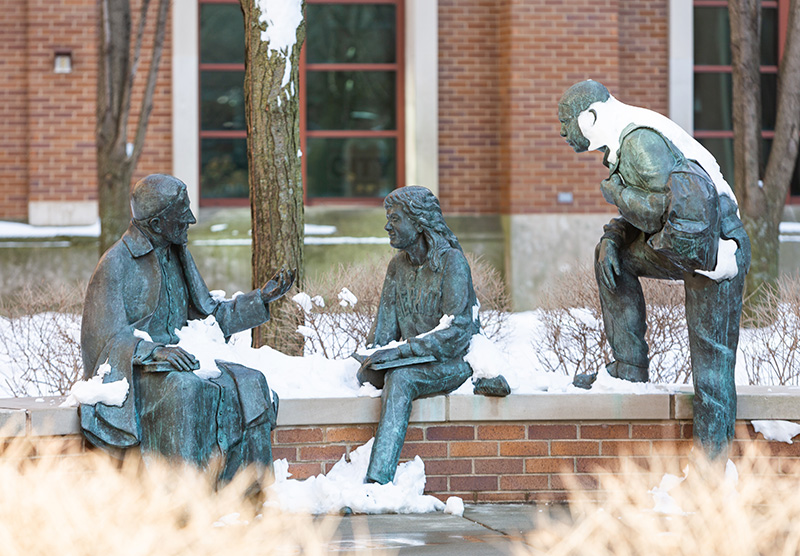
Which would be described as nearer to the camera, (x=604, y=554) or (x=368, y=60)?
(x=604, y=554)

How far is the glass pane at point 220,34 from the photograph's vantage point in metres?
12.8

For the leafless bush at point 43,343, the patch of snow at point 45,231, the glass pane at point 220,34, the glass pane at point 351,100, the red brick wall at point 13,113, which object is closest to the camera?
the leafless bush at point 43,343

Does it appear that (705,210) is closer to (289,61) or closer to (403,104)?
(289,61)

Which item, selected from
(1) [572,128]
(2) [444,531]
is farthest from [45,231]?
(2) [444,531]

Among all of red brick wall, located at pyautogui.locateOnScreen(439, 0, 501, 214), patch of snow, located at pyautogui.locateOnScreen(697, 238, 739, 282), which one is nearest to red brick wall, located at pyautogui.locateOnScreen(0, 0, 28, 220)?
red brick wall, located at pyautogui.locateOnScreen(439, 0, 501, 214)

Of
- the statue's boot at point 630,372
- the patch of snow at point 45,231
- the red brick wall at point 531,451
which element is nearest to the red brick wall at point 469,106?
the patch of snow at point 45,231

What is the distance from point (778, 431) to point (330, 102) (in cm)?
889

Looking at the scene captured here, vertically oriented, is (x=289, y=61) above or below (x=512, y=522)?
above

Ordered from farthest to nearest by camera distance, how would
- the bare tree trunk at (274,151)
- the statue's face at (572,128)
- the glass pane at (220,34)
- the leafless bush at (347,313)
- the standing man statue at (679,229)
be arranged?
the glass pane at (220,34) → the leafless bush at (347,313) → the bare tree trunk at (274,151) → the statue's face at (572,128) → the standing man statue at (679,229)

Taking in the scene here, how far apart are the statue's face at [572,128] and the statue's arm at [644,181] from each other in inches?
9.4

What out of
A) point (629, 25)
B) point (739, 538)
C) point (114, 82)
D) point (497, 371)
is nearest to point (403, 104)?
point (629, 25)

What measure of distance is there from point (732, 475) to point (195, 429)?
8.17 feet

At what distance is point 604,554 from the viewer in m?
3.87

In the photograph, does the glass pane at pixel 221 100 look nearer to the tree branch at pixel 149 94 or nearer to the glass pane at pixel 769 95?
the tree branch at pixel 149 94
